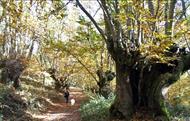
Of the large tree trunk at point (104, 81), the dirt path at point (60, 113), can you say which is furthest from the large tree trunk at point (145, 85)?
the large tree trunk at point (104, 81)

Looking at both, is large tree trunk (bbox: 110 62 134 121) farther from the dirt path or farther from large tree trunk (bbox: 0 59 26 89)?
large tree trunk (bbox: 0 59 26 89)

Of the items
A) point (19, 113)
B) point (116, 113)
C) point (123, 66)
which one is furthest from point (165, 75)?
point (19, 113)

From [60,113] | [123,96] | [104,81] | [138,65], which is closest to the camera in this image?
[138,65]

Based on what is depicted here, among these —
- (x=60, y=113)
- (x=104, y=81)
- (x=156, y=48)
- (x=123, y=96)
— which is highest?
(x=156, y=48)

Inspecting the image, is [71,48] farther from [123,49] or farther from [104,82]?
[123,49]

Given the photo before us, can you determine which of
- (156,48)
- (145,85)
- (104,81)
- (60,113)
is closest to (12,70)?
(60,113)

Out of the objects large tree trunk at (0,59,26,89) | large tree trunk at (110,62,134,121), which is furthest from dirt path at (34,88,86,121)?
large tree trunk at (110,62,134,121)

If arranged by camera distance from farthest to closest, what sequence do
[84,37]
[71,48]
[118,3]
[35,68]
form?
[35,68] → [71,48] → [84,37] → [118,3]

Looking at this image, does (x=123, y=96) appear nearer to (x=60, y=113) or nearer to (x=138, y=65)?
(x=138, y=65)

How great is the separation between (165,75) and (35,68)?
18.3 m

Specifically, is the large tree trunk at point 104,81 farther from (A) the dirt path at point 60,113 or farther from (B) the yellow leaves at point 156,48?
(B) the yellow leaves at point 156,48

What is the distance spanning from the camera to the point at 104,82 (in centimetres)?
2005

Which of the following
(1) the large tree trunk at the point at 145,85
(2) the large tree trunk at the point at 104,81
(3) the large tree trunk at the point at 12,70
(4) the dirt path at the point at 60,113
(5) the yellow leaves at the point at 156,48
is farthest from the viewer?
(2) the large tree trunk at the point at 104,81

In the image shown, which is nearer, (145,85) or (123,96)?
(123,96)
